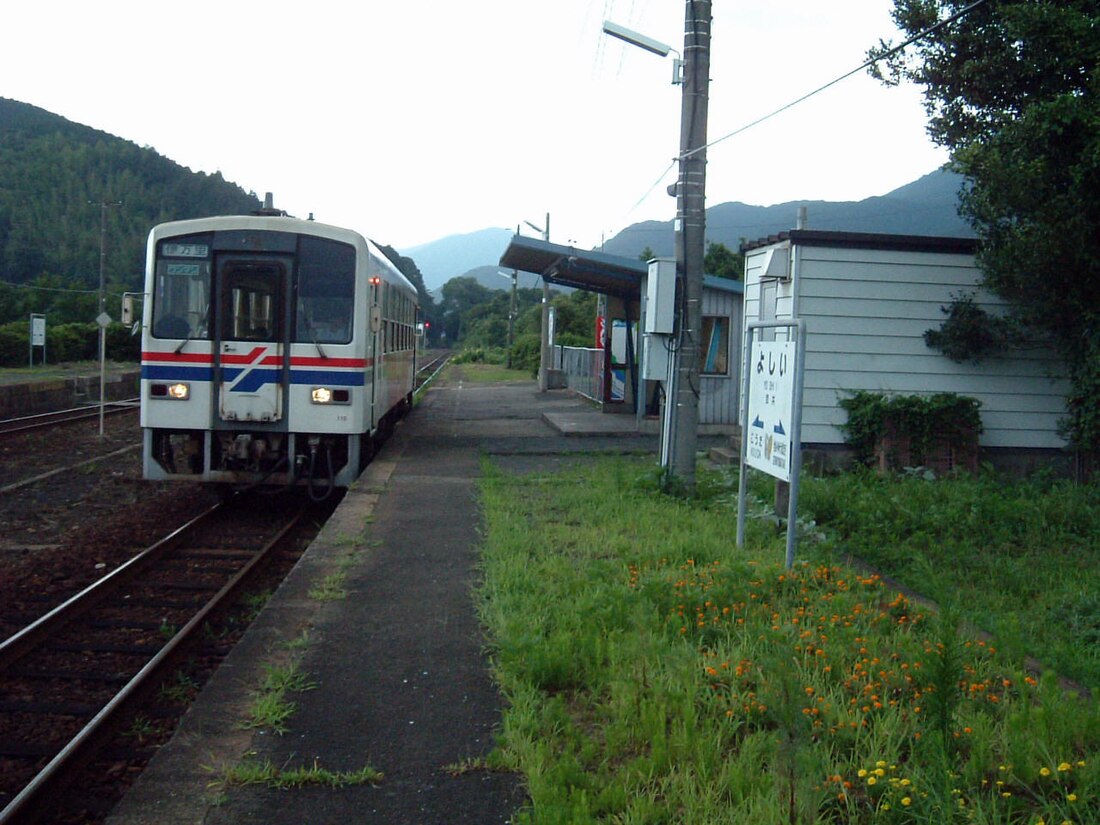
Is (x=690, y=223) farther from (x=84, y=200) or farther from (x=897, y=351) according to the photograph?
(x=84, y=200)

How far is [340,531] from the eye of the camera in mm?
9078

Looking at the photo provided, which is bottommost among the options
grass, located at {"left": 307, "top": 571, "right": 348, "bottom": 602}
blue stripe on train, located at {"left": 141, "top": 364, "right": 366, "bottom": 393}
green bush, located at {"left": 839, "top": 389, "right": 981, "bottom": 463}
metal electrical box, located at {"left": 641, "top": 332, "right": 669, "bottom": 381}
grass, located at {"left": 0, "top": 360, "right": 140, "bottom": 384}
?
grass, located at {"left": 307, "top": 571, "right": 348, "bottom": 602}

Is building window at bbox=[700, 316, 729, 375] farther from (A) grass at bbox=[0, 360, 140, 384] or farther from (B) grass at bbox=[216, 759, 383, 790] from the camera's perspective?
(A) grass at bbox=[0, 360, 140, 384]

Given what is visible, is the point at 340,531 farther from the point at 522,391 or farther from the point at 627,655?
the point at 522,391

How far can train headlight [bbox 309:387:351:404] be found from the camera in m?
10.8

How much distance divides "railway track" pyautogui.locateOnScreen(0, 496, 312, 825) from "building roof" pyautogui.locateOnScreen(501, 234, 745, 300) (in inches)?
418

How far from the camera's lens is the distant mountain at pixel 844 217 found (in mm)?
63359

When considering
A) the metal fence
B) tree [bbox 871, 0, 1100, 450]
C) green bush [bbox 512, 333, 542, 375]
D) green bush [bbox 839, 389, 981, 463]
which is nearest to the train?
green bush [bbox 839, 389, 981, 463]

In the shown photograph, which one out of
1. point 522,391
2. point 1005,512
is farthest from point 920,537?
point 522,391

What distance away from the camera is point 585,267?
65.6 ft

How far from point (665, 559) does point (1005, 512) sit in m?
3.48

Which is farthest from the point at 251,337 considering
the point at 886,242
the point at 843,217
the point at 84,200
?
the point at 843,217

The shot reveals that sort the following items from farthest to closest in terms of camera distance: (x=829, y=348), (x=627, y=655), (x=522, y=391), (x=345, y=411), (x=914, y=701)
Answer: (x=522, y=391)
(x=829, y=348)
(x=345, y=411)
(x=627, y=655)
(x=914, y=701)

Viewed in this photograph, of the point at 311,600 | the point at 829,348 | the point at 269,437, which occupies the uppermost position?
the point at 829,348
